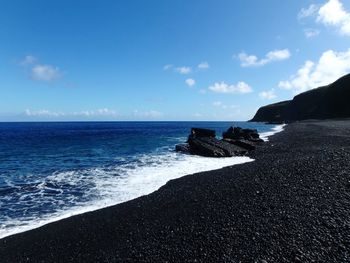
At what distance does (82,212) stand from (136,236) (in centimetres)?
533

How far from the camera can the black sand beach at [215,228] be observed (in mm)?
8703

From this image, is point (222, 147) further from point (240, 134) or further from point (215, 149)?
point (240, 134)

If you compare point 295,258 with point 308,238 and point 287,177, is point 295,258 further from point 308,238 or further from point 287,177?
point 287,177

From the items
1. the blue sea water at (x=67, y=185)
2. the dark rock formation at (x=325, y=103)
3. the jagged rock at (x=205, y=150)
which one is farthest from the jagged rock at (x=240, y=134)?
the dark rock formation at (x=325, y=103)

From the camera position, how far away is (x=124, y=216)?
12703 mm

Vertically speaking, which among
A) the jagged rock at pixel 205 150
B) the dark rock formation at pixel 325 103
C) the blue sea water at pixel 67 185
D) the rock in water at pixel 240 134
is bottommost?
the blue sea water at pixel 67 185

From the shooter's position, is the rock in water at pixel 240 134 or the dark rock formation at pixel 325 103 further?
the dark rock formation at pixel 325 103

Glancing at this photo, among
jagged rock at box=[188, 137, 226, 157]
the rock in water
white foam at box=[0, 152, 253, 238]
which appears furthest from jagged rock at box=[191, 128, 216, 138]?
white foam at box=[0, 152, 253, 238]

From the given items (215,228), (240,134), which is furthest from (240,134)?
(215,228)

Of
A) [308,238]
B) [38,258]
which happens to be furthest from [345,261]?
[38,258]

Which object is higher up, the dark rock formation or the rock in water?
the dark rock formation

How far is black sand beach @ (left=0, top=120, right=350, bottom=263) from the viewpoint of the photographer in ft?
28.6

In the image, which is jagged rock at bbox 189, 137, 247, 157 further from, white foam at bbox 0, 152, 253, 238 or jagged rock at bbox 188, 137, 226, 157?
white foam at bbox 0, 152, 253, 238

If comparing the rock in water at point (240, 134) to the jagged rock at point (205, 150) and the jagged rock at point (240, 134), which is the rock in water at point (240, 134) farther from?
the jagged rock at point (205, 150)
